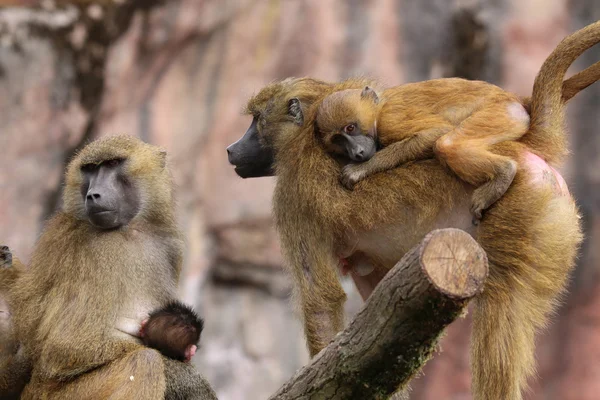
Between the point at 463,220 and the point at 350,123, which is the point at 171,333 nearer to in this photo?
the point at 350,123

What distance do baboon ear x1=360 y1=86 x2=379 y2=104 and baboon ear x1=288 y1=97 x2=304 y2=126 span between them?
38 cm

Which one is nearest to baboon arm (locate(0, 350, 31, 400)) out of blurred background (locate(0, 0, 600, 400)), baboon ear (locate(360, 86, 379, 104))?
baboon ear (locate(360, 86, 379, 104))

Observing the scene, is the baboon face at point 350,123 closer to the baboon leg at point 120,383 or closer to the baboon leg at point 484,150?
the baboon leg at point 484,150

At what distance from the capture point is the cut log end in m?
2.78

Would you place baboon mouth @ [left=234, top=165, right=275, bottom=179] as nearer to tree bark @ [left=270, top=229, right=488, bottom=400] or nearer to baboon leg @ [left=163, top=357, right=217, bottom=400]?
baboon leg @ [left=163, top=357, right=217, bottom=400]

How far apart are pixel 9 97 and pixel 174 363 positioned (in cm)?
420

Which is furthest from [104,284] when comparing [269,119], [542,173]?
[542,173]

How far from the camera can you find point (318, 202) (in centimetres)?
382

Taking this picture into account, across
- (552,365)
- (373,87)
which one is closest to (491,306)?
(373,87)

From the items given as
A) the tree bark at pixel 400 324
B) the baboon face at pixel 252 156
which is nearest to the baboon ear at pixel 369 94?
the baboon face at pixel 252 156

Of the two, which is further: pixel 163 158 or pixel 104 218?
pixel 163 158

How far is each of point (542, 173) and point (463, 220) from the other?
39cm

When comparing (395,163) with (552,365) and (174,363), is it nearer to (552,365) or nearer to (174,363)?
(174,363)

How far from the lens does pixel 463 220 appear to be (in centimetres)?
366
